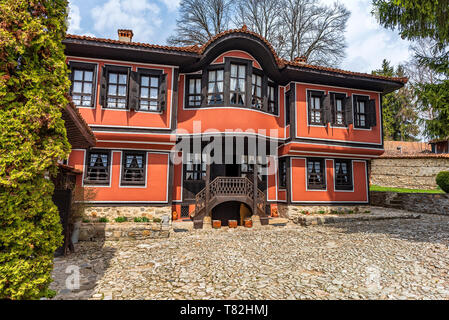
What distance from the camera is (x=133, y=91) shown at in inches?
368

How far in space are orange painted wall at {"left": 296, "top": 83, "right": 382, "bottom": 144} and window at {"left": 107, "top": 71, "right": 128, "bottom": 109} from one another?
7419 mm

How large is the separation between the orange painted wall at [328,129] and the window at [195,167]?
15.0ft

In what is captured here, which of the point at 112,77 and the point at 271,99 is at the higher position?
the point at 112,77

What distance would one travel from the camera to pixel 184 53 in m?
9.28

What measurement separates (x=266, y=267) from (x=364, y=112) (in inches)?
409

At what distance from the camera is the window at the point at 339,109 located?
11344 millimetres

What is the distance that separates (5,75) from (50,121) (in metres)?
0.61

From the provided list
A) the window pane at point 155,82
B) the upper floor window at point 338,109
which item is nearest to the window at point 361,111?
the upper floor window at point 338,109

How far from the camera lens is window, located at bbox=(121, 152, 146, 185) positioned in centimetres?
977

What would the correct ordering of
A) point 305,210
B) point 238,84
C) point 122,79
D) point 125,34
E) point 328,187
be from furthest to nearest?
point 328,187 → point 305,210 → point 125,34 → point 238,84 → point 122,79

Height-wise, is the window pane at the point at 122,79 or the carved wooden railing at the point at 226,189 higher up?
the window pane at the point at 122,79

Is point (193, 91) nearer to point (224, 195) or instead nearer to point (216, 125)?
point (216, 125)

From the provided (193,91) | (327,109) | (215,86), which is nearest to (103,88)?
(193,91)

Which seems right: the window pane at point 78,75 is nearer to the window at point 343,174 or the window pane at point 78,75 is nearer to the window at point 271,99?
the window at point 271,99
